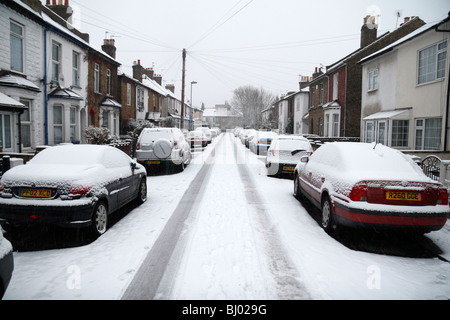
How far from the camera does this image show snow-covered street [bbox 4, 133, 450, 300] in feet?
12.1

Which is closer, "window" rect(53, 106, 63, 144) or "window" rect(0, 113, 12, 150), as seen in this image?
"window" rect(0, 113, 12, 150)

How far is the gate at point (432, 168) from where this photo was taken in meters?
9.25

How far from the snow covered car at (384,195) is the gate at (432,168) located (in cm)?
435

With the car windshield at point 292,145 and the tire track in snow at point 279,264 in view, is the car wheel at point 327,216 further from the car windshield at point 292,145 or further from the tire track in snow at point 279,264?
the car windshield at point 292,145

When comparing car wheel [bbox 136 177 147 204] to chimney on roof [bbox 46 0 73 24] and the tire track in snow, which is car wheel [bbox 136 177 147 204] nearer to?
the tire track in snow

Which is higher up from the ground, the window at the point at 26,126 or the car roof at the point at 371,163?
the window at the point at 26,126

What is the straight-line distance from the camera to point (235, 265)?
14.4ft

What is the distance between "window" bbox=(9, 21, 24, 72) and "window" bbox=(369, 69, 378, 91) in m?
18.2

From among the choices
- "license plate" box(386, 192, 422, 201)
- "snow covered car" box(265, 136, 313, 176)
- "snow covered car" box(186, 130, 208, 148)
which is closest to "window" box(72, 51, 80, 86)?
"snow covered car" box(186, 130, 208, 148)

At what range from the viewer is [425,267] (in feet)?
14.9

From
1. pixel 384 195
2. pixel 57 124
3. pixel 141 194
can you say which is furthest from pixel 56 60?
pixel 384 195

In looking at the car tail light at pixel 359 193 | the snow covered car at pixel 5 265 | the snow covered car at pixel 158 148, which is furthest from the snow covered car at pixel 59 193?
the snow covered car at pixel 158 148

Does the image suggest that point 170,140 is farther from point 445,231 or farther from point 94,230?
point 445,231
